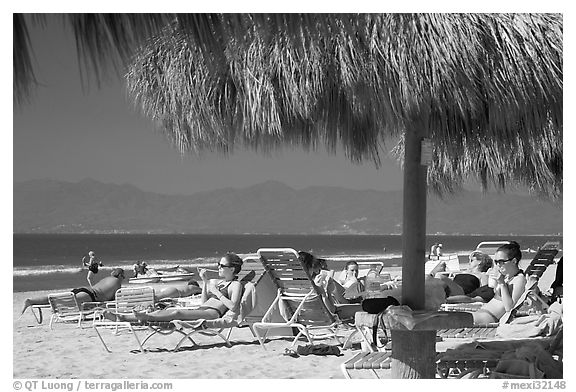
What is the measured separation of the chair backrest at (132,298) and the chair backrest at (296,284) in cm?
151

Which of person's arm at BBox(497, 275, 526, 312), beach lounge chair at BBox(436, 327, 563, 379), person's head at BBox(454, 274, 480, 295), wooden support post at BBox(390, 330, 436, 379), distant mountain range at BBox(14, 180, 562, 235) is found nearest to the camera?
wooden support post at BBox(390, 330, 436, 379)

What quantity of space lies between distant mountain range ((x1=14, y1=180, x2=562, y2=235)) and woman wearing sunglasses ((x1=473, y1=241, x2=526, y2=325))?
49848mm

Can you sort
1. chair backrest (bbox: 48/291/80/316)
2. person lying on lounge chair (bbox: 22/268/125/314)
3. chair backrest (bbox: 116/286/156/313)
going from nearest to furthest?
chair backrest (bbox: 116/286/156/313) < chair backrest (bbox: 48/291/80/316) < person lying on lounge chair (bbox: 22/268/125/314)

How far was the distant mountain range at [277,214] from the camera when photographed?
55656 millimetres

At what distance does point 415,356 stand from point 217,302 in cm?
250

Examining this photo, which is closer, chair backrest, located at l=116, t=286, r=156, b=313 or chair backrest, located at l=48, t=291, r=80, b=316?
chair backrest, located at l=116, t=286, r=156, b=313

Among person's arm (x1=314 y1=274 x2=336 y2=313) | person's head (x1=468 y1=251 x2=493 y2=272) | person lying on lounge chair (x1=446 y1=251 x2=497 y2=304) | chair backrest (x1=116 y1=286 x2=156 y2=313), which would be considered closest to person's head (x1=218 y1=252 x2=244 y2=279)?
person's arm (x1=314 y1=274 x2=336 y2=313)

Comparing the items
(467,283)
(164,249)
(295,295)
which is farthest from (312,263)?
(164,249)

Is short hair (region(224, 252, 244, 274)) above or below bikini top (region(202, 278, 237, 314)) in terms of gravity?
above

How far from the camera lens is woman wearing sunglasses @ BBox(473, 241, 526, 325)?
548 centimetres

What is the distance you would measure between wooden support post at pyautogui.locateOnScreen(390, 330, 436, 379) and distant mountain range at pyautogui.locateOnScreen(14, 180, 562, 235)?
167 feet

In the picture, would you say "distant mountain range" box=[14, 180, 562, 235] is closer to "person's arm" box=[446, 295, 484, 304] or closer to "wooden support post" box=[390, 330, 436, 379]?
"person's arm" box=[446, 295, 484, 304]

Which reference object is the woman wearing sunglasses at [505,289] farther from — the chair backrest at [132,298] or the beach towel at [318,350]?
the chair backrest at [132,298]

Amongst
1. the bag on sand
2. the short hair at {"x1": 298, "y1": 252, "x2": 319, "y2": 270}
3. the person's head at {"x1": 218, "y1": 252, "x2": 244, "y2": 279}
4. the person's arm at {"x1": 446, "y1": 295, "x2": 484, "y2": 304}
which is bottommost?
the person's arm at {"x1": 446, "y1": 295, "x2": 484, "y2": 304}
